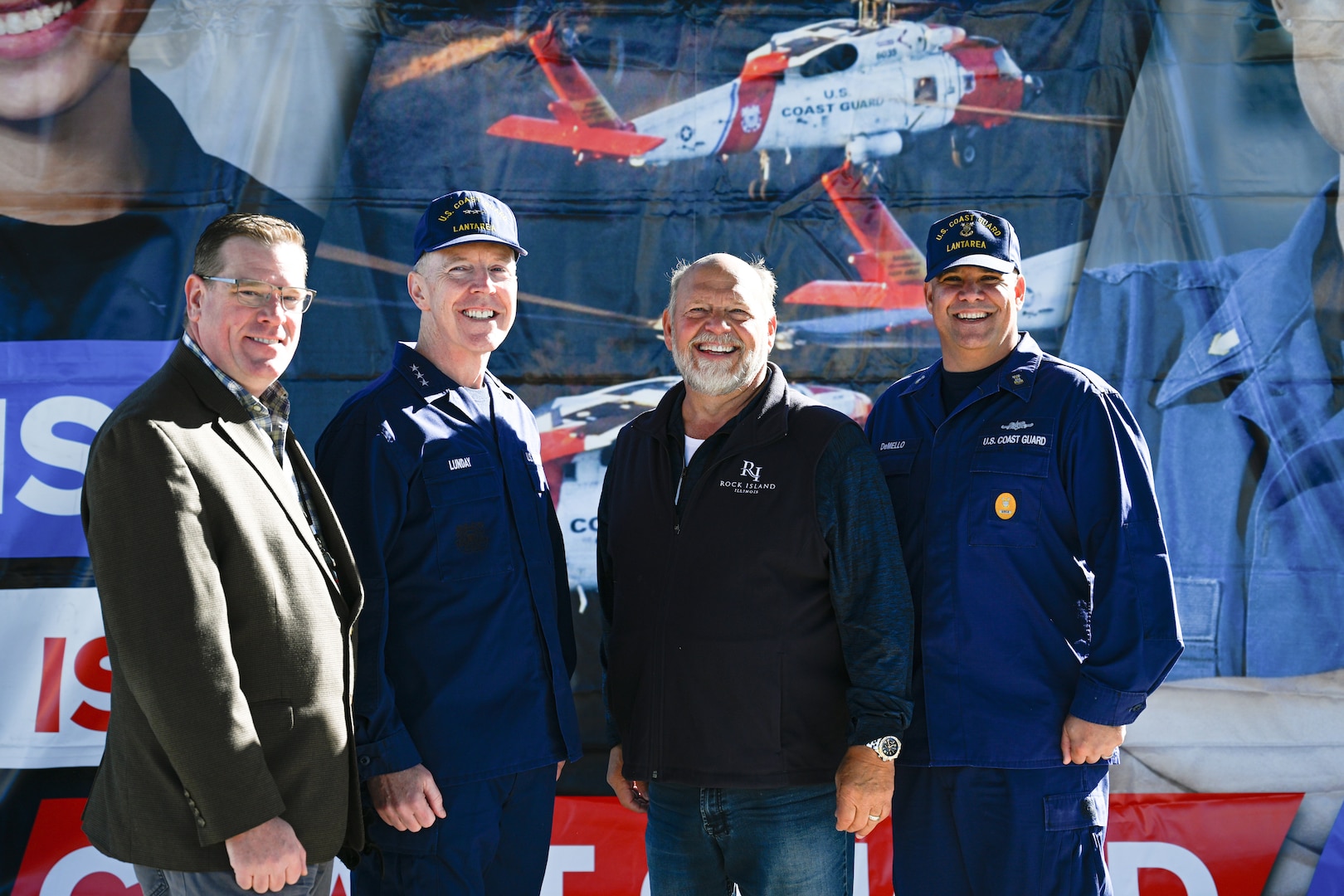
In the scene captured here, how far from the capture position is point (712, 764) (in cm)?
179

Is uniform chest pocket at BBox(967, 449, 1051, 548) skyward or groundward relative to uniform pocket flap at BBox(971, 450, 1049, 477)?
groundward

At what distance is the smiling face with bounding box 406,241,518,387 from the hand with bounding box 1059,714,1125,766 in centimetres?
129

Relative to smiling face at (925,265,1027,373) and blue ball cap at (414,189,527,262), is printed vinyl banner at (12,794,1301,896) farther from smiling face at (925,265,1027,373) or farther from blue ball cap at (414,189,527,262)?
blue ball cap at (414,189,527,262)

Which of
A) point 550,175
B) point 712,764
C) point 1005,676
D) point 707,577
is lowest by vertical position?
point 712,764

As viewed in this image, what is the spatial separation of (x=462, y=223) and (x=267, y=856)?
1.14 metres

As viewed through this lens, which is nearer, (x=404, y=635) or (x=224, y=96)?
(x=404, y=635)

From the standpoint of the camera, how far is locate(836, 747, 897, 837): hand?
5.75 feet

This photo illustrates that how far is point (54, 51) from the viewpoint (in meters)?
2.76

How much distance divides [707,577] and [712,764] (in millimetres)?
331

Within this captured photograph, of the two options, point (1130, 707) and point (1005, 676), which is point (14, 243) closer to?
point (1005, 676)

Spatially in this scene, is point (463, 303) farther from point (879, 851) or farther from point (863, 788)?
point (879, 851)

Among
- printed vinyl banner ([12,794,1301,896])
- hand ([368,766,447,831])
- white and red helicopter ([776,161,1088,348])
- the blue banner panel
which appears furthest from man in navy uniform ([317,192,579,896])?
the blue banner panel

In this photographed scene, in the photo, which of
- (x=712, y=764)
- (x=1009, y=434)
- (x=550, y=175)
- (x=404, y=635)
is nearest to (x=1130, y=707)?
(x=1009, y=434)

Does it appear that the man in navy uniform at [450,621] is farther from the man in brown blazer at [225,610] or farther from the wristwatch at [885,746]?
the wristwatch at [885,746]
